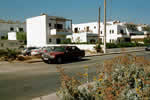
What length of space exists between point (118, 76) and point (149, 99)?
1511 millimetres

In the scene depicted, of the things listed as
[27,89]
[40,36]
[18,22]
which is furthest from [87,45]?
[18,22]

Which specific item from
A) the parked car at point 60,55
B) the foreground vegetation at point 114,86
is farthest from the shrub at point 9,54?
the foreground vegetation at point 114,86

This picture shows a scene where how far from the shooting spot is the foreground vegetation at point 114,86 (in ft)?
10.5

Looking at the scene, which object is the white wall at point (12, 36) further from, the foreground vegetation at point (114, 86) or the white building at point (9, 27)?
the foreground vegetation at point (114, 86)

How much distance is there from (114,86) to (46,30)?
122 ft

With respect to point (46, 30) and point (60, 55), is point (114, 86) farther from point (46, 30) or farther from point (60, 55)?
point (46, 30)

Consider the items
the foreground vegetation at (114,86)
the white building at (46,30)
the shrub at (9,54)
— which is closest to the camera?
the foreground vegetation at (114,86)

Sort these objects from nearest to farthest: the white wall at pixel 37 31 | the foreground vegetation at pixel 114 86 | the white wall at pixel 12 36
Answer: the foreground vegetation at pixel 114 86, the white wall at pixel 37 31, the white wall at pixel 12 36

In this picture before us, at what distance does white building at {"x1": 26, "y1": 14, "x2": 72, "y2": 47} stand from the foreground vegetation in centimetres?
3451

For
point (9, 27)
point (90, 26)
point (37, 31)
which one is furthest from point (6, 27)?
point (90, 26)

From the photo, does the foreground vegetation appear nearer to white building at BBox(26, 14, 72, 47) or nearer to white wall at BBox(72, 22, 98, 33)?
white building at BBox(26, 14, 72, 47)

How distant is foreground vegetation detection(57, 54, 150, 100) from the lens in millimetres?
3191

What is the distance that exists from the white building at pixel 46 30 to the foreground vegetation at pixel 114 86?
34.5 m

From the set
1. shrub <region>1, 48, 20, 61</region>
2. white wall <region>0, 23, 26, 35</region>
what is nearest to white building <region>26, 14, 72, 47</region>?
white wall <region>0, 23, 26, 35</region>
